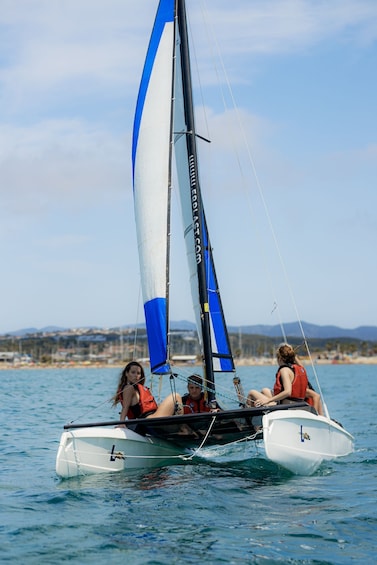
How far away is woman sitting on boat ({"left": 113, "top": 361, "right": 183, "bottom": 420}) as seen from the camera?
33.7ft

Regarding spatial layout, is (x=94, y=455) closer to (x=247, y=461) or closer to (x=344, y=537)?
(x=247, y=461)

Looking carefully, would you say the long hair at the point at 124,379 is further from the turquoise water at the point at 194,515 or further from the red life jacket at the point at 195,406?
the turquoise water at the point at 194,515

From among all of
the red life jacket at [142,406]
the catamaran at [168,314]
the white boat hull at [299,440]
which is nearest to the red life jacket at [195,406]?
the catamaran at [168,314]

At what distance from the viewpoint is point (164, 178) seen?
10891 millimetres

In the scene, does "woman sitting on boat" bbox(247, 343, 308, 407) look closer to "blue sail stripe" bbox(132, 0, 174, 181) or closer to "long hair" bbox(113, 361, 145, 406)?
"long hair" bbox(113, 361, 145, 406)

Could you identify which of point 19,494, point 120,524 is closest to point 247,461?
point 19,494

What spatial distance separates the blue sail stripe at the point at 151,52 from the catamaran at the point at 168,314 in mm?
14

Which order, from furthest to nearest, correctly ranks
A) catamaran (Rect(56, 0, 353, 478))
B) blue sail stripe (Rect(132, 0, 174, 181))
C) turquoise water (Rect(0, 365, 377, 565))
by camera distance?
blue sail stripe (Rect(132, 0, 174, 181)), catamaran (Rect(56, 0, 353, 478)), turquoise water (Rect(0, 365, 377, 565))

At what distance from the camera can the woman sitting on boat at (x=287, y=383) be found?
10.6 meters

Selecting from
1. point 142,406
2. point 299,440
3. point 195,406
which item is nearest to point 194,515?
point 299,440

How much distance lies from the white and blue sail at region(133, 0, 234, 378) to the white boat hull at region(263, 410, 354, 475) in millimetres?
1389

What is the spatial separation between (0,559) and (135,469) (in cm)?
405

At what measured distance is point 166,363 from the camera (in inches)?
413

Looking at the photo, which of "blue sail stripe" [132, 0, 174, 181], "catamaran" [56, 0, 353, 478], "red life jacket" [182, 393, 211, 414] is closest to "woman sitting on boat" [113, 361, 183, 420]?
"catamaran" [56, 0, 353, 478]
